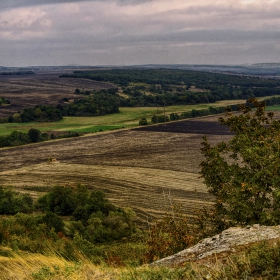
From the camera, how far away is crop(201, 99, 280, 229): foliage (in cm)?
1703

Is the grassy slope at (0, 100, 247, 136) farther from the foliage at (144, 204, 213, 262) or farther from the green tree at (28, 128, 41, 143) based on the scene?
the foliage at (144, 204, 213, 262)

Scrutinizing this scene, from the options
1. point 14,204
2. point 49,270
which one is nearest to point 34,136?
point 14,204

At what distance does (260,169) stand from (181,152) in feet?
166

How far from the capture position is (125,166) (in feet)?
194

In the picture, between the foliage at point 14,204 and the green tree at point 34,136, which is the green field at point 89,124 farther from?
the foliage at point 14,204

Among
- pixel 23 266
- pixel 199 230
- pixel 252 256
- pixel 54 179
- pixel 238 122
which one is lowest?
pixel 54 179

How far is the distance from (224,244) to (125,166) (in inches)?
1910

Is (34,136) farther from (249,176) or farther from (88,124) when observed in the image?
(249,176)

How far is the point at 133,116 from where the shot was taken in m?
116

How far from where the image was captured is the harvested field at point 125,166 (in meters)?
44.5

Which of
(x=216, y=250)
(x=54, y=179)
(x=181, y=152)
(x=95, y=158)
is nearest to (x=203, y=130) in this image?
(x=181, y=152)

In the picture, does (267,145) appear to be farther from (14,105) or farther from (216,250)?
(14,105)

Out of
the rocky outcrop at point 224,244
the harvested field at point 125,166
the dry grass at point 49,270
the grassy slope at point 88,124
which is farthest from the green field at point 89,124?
the dry grass at point 49,270

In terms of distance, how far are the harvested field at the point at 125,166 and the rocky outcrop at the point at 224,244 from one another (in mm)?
20865
